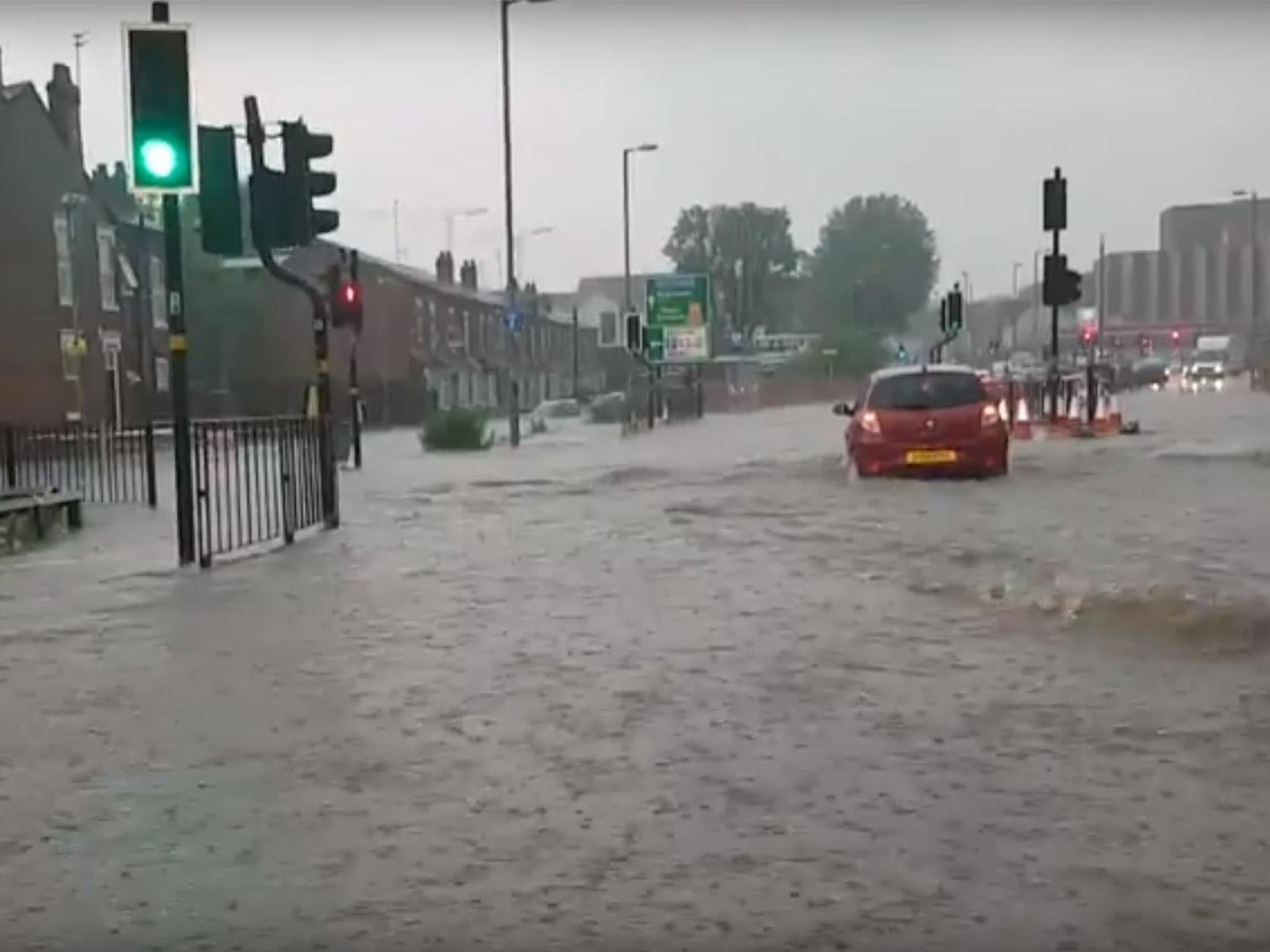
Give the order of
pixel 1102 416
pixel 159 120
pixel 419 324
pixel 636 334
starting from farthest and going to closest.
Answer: pixel 419 324
pixel 636 334
pixel 1102 416
pixel 159 120

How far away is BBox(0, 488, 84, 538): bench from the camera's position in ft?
54.5

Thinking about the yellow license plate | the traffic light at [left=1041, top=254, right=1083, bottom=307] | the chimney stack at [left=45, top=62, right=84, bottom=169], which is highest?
the chimney stack at [left=45, top=62, right=84, bottom=169]

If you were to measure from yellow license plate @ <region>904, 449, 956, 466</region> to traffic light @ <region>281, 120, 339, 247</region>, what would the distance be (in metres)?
8.04

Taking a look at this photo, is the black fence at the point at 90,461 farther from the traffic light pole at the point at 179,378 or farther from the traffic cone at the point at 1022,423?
the traffic cone at the point at 1022,423

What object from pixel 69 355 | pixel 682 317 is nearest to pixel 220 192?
pixel 69 355

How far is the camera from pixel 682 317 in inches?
2616

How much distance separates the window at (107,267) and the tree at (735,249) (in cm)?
5057

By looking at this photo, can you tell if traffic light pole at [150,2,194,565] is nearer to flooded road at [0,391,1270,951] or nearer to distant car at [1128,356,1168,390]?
flooded road at [0,391,1270,951]

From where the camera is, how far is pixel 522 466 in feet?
101

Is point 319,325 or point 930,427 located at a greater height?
point 319,325

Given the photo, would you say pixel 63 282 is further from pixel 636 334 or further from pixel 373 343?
pixel 373 343

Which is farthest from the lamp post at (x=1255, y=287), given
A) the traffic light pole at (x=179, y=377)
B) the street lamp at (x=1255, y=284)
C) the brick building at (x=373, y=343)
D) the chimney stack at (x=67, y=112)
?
the traffic light pole at (x=179, y=377)

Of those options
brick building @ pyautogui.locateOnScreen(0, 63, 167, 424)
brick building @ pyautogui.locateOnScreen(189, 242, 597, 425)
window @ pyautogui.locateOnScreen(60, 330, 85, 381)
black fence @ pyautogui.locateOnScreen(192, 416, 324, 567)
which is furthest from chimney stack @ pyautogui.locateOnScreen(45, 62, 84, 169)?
black fence @ pyautogui.locateOnScreen(192, 416, 324, 567)

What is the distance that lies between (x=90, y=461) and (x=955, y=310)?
90.3 ft
